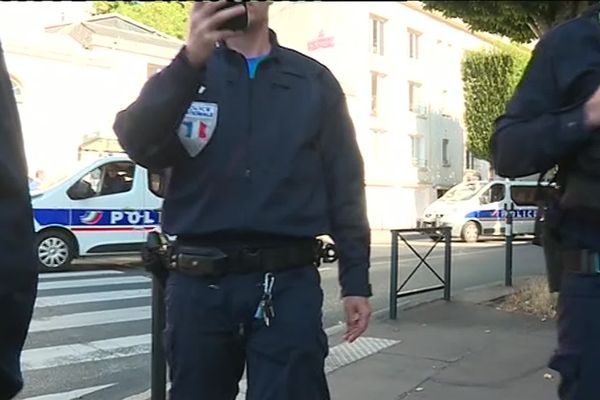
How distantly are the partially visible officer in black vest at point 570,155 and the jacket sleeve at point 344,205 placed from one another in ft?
1.91

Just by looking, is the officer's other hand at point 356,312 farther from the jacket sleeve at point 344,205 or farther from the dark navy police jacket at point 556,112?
the dark navy police jacket at point 556,112

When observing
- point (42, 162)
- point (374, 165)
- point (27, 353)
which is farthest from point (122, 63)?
point (27, 353)

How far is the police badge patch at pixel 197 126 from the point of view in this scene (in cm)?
243

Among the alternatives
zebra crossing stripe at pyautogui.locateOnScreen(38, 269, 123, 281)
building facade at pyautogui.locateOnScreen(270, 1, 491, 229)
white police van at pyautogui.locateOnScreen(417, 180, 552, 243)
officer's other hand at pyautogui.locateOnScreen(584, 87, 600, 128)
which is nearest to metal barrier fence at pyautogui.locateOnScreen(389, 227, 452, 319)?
zebra crossing stripe at pyautogui.locateOnScreen(38, 269, 123, 281)

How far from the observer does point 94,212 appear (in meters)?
12.3

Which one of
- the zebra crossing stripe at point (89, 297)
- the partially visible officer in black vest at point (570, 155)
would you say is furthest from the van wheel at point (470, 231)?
the partially visible officer in black vest at point (570, 155)

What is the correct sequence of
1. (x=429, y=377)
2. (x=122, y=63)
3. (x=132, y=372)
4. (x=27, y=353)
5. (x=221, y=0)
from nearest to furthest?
(x=221, y=0) < (x=429, y=377) < (x=132, y=372) < (x=27, y=353) < (x=122, y=63)

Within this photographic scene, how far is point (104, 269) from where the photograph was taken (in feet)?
42.9

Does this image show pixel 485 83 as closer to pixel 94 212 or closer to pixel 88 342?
pixel 94 212

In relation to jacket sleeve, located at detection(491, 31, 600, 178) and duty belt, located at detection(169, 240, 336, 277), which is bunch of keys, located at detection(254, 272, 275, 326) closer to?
duty belt, located at detection(169, 240, 336, 277)

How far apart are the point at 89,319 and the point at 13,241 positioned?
7169 mm

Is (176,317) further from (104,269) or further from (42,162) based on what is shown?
(42,162)

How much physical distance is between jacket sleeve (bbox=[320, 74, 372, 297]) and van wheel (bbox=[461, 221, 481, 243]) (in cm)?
2116

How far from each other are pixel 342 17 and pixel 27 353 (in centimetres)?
485
